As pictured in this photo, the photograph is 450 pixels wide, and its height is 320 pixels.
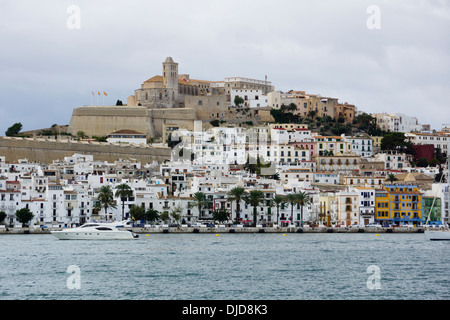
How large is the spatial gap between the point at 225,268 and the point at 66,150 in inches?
1889

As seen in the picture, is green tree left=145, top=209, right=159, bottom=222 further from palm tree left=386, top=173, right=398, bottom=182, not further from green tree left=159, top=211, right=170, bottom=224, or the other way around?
palm tree left=386, top=173, right=398, bottom=182

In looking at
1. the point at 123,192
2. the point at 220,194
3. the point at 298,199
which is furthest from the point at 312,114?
the point at 123,192

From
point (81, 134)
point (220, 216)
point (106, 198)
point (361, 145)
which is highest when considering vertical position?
point (81, 134)

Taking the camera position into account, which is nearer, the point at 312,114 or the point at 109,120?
the point at 109,120

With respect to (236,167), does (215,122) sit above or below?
above

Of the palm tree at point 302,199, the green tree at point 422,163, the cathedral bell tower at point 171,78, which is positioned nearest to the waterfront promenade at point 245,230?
the palm tree at point 302,199

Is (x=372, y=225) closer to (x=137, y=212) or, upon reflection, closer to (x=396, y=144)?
(x=137, y=212)

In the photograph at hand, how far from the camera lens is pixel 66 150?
74938 mm

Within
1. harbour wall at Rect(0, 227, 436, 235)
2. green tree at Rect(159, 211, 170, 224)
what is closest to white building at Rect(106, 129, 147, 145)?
green tree at Rect(159, 211, 170, 224)

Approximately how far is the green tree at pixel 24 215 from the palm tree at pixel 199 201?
996cm

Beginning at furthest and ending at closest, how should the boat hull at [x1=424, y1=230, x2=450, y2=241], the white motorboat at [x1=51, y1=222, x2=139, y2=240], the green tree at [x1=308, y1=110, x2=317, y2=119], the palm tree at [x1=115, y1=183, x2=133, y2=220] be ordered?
the green tree at [x1=308, y1=110, x2=317, y2=119]
the palm tree at [x1=115, y1=183, x2=133, y2=220]
the boat hull at [x1=424, y1=230, x2=450, y2=241]
the white motorboat at [x1=51, y1=222, x2=139, y2=240]

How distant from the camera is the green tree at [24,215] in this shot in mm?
49000

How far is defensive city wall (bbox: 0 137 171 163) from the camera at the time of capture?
7412 cm

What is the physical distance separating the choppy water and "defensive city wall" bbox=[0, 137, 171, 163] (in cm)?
3076
